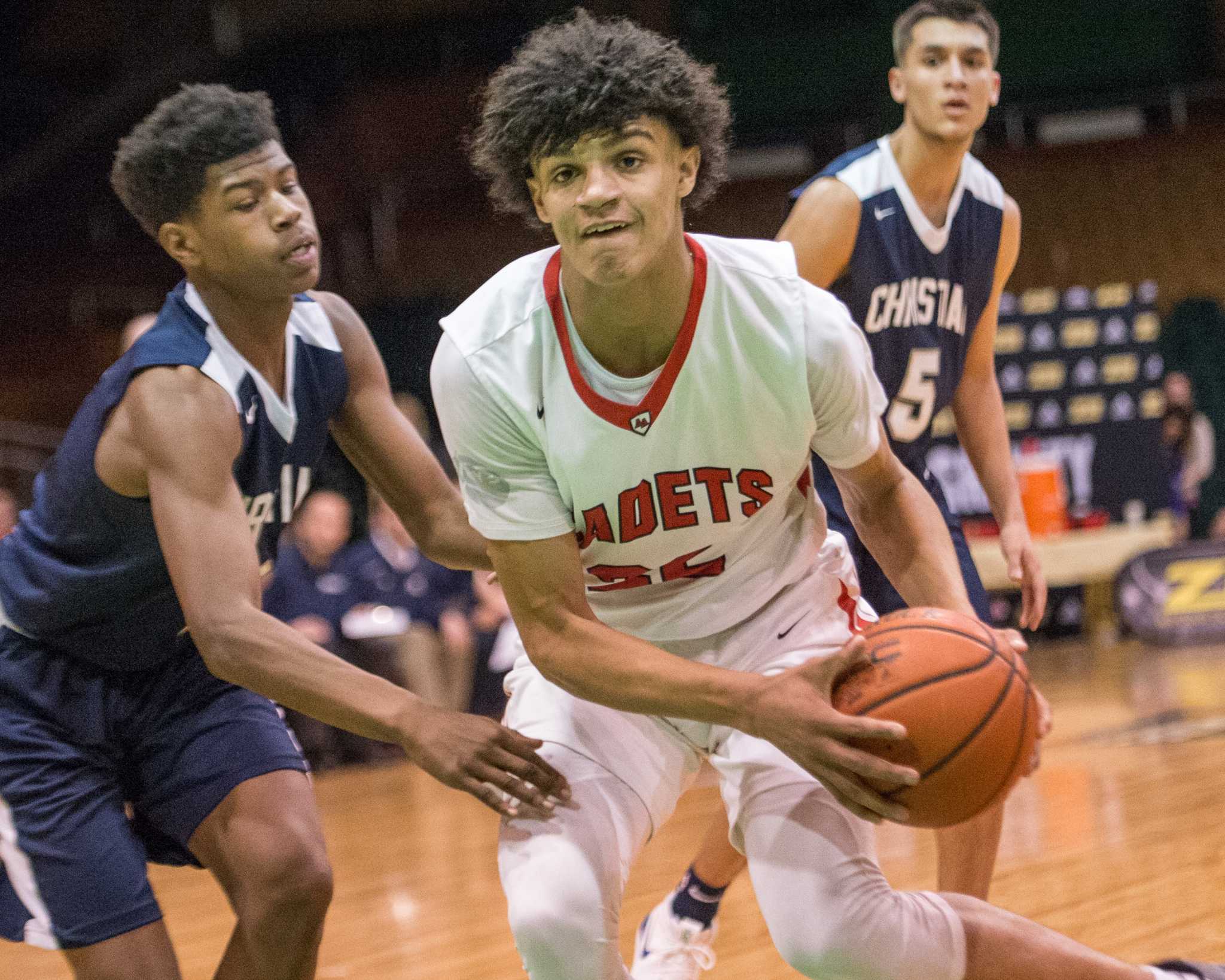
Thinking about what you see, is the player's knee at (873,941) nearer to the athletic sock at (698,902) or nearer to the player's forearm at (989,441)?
the athletic sock at (698,902)

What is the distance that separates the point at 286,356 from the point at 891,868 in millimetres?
2610

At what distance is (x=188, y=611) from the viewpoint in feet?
8.14

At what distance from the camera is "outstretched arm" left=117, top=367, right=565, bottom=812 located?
2314mm

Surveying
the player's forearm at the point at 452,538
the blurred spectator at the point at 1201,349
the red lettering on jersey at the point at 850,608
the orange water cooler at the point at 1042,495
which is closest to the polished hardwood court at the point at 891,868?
the red lettering on jersey at the point at 850,608

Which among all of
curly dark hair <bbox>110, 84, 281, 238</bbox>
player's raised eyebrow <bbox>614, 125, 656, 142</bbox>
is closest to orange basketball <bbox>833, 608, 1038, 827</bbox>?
player's raised eyebrow <bbox>614, 125, 656, 142</bbox>

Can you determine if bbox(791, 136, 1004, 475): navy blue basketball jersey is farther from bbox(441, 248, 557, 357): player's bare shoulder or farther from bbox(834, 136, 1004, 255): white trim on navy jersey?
bbox(441, 248, 557, 357): player's bare shoulder

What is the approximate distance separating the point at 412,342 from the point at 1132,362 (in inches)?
200

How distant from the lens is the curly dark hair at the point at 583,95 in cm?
217

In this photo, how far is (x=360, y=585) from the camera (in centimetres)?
737

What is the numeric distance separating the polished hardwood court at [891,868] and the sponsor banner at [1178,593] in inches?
62.4

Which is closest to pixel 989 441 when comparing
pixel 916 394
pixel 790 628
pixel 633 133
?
pixel 916 394

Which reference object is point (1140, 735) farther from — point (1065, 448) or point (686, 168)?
point (686, 168)

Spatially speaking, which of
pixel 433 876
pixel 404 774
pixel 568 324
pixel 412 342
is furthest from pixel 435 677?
pixel 568 324

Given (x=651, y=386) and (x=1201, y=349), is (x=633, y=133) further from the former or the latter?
(x=1201, y=349)
